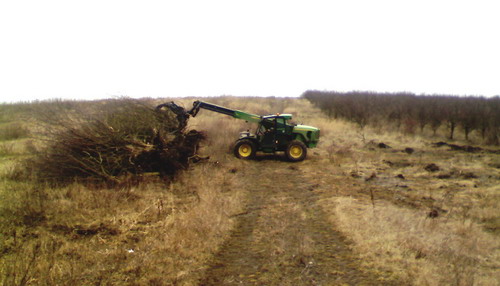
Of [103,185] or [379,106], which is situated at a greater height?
[379,106]

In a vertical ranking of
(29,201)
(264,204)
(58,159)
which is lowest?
(264,204)

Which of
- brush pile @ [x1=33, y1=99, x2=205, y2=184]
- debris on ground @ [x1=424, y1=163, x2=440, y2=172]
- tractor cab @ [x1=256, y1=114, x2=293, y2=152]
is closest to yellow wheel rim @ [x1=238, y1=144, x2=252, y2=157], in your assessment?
tractor cab @ [x1=256, y1=114, x2=293, y2=152]

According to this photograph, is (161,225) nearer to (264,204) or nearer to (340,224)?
(264,204)

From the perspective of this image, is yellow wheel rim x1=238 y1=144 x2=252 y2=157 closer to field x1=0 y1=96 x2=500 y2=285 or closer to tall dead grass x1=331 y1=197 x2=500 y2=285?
field x1=0 y1=96 x2=500 y2=285

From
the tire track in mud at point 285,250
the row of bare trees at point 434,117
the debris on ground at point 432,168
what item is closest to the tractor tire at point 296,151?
the tire track in mud at point 285,250

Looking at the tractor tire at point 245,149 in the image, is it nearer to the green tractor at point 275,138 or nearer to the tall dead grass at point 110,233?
the green tractor at point 275,138

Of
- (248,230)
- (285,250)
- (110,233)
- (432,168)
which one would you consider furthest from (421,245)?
(432,168)

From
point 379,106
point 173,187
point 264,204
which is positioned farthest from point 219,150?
point 379,106

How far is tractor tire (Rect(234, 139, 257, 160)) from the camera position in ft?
42.0

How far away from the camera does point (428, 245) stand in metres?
5.28

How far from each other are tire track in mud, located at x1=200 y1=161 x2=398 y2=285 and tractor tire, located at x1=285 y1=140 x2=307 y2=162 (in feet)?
14.8

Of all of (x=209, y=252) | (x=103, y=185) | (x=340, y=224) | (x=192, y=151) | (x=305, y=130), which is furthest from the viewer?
(x=305, y=130)

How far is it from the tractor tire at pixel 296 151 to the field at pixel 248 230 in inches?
80.2

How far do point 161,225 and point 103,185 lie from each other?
8.31 ft
